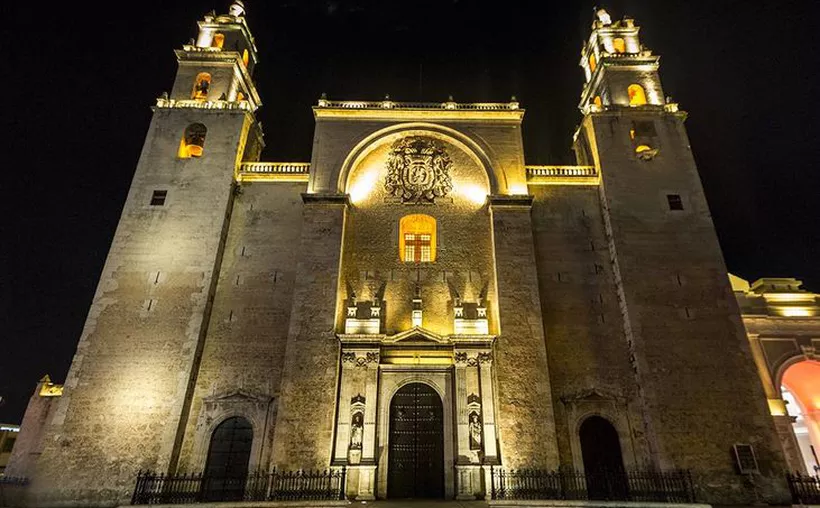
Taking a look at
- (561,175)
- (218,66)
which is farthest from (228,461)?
(218,66)

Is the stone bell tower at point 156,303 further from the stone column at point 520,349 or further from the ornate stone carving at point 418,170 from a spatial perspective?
the stone column at point 520,349

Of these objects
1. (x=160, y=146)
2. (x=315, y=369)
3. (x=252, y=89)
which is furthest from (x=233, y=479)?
(x=252, y=89)

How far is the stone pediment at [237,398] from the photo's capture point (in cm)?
1828

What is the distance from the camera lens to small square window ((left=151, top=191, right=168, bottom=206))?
21.5 metres

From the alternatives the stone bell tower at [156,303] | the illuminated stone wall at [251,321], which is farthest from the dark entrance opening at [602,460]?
the stone bell tower at [156,303]

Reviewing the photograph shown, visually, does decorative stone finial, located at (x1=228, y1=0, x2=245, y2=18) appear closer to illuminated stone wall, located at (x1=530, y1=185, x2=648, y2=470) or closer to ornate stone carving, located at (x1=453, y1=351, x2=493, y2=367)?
illuminated stone wall, located at (x1=530, y1=185, x2=648, y2=470)

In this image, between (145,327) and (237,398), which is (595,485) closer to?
(237,398)

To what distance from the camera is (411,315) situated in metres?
19.6

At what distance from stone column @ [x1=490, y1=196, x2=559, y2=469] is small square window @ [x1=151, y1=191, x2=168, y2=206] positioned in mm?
14721

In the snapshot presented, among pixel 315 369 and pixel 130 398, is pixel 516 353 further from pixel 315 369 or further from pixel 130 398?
pixel 130 398

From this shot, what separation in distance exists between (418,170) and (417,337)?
27.3 feet

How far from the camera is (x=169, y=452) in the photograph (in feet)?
54.9

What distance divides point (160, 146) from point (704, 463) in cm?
2618

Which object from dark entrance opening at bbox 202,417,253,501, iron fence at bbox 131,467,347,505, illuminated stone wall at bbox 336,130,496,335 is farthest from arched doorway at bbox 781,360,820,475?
A: dark entrance opening at bbox 202,417,253,501
